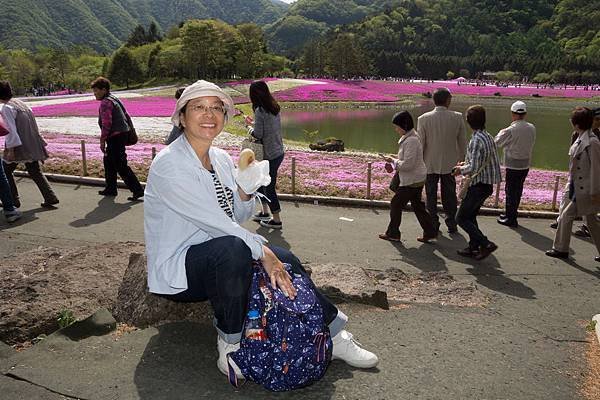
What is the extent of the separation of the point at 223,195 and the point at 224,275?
0.75 m

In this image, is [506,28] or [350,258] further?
[506,28]

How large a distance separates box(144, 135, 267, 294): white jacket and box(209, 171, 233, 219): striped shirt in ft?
0.52

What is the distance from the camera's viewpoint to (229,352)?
304cm

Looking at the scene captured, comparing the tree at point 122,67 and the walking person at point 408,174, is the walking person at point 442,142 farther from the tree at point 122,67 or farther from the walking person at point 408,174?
the tree at point 122,67

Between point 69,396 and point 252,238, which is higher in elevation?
point 252,238

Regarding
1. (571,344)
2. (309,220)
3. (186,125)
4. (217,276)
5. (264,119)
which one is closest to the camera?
(217,276)

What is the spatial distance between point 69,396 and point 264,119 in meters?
5.23

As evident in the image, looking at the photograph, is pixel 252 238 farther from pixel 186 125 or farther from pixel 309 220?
pixel 309 220

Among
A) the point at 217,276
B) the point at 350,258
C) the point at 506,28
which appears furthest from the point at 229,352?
the point at 506,28

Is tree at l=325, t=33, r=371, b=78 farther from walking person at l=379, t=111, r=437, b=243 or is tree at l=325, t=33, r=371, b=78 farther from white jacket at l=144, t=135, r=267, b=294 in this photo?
white jacket at l=144, t=135, r=267, b=294

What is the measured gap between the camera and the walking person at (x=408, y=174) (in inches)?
268

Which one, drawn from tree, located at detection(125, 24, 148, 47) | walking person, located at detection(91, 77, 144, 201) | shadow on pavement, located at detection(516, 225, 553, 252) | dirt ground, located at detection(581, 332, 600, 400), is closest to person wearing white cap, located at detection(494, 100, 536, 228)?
shadow on pavement, located at detection(516, 225, 553, 252)

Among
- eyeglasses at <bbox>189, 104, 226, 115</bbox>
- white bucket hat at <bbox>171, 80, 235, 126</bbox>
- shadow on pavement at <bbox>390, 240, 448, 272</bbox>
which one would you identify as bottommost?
shadow on pavement at <bbox>390, 240, 448, 272</bbox>

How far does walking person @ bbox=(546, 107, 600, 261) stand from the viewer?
6383 millimetres
